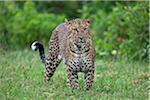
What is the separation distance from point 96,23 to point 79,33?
842 centimetres

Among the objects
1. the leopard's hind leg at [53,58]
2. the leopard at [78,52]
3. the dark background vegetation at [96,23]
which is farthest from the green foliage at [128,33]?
the leopard at [78,52]

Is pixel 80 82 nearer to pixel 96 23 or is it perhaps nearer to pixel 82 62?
pixel 82 62

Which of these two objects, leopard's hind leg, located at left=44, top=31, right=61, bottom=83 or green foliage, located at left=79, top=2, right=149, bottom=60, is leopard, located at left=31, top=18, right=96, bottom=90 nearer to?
leopard's hind leg, located at left=44, top=31, right=61, bottom=83

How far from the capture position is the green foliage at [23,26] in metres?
17.7

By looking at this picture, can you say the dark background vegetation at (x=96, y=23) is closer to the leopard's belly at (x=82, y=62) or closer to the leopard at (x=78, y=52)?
the leopard at (x=78, y=52)

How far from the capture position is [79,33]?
30.6ft

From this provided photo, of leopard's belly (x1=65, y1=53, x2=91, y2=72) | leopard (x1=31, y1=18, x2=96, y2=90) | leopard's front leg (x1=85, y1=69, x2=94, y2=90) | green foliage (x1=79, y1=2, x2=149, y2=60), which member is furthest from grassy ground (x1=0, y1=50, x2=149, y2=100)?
green foliage (x1=79, y1=2, x2=149, y2=60)

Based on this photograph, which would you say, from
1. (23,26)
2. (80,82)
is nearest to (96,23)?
(23,26)

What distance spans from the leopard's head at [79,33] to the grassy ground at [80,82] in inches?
28.2

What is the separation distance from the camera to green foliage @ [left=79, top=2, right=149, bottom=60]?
14156mm

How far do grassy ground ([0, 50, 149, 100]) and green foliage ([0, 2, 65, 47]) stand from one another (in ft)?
15.6

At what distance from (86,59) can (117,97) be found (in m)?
0.88

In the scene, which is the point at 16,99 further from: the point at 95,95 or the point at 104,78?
the point at 104,78

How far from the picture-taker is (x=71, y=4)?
70.5 feet
